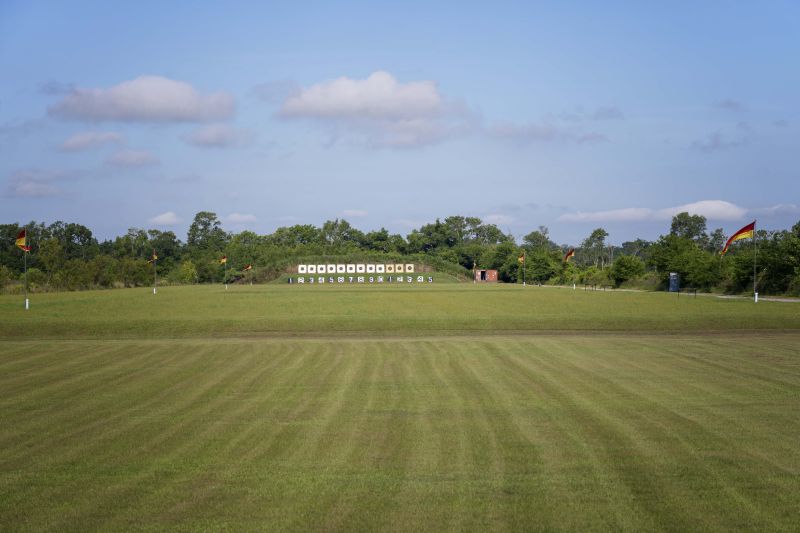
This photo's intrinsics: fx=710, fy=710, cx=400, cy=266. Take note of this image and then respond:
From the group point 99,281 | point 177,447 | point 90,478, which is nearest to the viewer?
point 90,478

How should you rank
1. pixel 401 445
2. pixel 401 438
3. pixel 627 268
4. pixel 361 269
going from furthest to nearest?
pixel 361 269 < pixel 627 268 < pixel 401 438 < pixel 401 445

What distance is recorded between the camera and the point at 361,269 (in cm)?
17538

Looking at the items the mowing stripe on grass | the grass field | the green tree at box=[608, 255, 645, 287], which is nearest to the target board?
the green tree at box=[608, 255, 645, 287]

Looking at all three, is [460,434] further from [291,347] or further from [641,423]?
[291,347]

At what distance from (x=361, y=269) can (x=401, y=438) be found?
164 meters

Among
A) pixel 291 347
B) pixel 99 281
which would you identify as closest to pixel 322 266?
pixel 99 281

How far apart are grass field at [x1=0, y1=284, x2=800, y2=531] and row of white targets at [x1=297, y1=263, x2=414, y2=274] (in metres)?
147

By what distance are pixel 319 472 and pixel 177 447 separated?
8.93ft

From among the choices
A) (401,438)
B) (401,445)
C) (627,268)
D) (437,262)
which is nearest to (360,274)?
(437,262)

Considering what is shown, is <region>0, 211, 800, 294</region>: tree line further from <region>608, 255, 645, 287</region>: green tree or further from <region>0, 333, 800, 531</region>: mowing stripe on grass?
<region>0, 333, 800, 531</region>: mowing stripe on grass

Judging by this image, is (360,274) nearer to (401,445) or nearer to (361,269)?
(361,269)

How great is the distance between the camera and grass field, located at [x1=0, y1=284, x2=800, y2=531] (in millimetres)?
8406

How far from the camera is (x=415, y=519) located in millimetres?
8148

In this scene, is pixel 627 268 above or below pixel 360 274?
above
